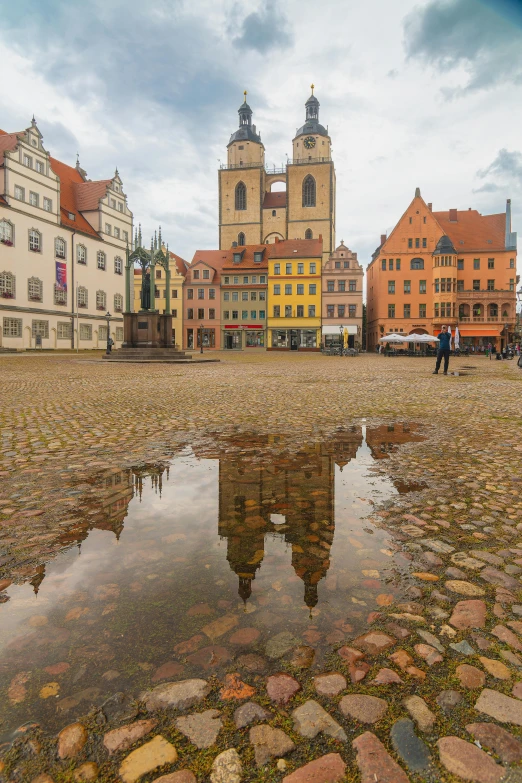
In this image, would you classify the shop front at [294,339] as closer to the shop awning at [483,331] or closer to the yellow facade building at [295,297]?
the yellow facade building at [295,297]

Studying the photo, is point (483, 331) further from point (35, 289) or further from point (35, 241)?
point (35, 241)

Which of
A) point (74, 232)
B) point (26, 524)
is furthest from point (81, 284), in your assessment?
point (26, 524)

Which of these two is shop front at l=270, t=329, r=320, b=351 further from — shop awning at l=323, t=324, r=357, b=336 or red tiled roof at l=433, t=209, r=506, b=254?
red tiled roof at l=433, t=209, r=506, b=254

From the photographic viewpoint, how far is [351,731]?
4.92 ft

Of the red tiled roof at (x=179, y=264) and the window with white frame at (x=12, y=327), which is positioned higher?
the red tiled roof at (x=179, y=264)

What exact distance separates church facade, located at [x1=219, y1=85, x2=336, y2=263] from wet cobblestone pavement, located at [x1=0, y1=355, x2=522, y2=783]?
72723 millimetres

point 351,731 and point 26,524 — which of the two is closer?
point 351,731

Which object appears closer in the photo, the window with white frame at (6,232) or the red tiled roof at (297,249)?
the window with white frame at (6,232)

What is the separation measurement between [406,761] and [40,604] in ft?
5.32

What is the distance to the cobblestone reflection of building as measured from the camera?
262 centimetres

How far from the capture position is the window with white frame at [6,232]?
139 ft

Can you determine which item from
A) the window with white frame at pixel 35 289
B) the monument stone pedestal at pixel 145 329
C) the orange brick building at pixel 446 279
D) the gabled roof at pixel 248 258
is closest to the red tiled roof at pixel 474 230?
the orange brick building at pixel 446 279

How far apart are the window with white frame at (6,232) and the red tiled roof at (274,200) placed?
143 feet

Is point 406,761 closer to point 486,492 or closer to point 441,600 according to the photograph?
point 441,600
